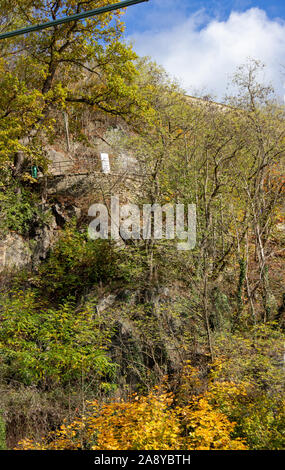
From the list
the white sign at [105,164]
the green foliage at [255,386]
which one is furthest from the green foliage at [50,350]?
the white sign at [105,164]

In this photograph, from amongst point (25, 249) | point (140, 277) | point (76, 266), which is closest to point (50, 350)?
point (140, 277)

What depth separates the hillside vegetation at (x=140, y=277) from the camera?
6.46m

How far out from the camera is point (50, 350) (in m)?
8.45

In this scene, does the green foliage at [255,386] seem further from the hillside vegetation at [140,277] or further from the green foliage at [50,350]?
the green foliage at [50,350]

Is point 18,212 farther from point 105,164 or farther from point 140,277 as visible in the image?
point 140,277

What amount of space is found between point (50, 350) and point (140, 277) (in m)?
3.63

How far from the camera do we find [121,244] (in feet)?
39.9

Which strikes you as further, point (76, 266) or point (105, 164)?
point (105, 164)

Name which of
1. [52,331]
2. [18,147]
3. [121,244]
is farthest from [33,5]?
[52,331]

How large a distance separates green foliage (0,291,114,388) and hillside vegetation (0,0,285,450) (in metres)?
0.05

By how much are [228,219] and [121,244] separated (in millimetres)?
3744

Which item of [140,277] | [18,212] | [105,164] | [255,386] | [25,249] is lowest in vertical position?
[255,386]

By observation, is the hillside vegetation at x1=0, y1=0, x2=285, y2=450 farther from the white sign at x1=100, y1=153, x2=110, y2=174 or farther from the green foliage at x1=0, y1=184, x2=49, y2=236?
the white sign at x1=100, y1=153, x2=110, y2=174

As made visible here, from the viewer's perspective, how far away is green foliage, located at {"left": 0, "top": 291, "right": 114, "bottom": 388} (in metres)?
8.02
